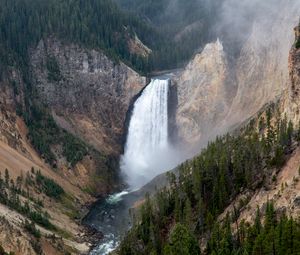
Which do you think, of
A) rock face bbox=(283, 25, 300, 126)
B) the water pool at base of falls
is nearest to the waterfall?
the water pool at base of falls

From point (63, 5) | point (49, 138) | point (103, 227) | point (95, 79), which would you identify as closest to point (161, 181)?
point (103, 227)

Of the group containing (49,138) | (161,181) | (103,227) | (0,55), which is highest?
(0,55)

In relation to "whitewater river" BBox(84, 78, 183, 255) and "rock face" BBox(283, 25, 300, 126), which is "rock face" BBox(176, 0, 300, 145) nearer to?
"whitewater river" BBox(84, 78, 183, 255)

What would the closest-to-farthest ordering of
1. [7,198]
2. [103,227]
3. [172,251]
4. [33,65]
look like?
[172,251] < [7,198] < [103,227] < [33,65]

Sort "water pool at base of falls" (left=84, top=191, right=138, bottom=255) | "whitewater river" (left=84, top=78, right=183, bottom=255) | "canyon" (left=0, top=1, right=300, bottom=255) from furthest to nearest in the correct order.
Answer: "whitewater river" (left=84, top=78, right=183, bottom=255)
"canyon" (left=0, top=1, right=300, bottom=255)
"water pool at base of falls" (left=84, top=191, right=138, bottom=255)

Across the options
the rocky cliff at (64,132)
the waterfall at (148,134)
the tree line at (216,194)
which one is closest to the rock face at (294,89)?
the tree line at (216,194)

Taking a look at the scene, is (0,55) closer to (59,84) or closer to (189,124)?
(59,84)

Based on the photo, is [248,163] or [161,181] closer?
[248,163]
